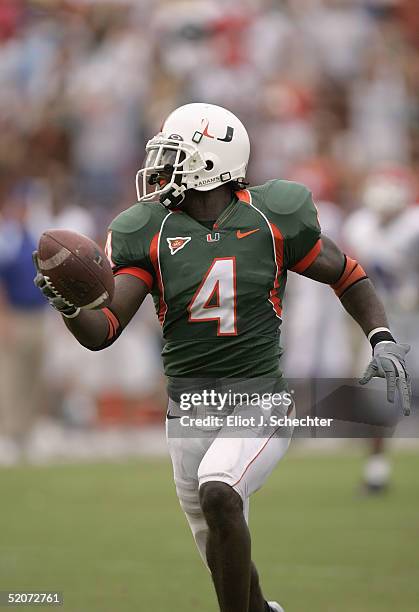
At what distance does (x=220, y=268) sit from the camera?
4652 mm

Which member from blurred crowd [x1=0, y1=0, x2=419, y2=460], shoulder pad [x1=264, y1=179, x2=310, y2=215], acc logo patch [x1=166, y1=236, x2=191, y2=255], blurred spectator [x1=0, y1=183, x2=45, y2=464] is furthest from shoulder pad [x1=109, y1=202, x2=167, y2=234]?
blurred crowd [x1=0, y1=0, x2=419, y2=460]

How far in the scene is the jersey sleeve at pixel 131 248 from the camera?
4.66 meters

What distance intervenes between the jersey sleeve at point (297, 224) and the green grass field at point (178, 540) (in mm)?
1666

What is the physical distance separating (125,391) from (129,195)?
1.86 metres

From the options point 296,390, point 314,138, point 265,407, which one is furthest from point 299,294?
point 265,407

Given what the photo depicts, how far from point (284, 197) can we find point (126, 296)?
0.70 metres

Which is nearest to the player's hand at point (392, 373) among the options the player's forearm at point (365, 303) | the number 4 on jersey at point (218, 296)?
the player's forearm at point (365, 303)

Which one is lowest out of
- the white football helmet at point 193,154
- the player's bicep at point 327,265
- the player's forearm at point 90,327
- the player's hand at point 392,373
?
the player's hand at point 392,373

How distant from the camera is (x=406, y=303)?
9578 mm

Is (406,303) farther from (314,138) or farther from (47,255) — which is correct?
(47,255)

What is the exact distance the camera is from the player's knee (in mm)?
4320

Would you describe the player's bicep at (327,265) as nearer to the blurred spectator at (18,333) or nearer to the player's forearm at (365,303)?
the player's forearm at (365,303)

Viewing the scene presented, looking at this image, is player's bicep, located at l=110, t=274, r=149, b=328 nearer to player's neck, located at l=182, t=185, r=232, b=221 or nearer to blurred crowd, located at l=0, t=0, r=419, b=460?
player's neck, located at l=182, t=185, r=232, b=221

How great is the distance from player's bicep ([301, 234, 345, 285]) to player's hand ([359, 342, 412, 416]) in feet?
1.28
